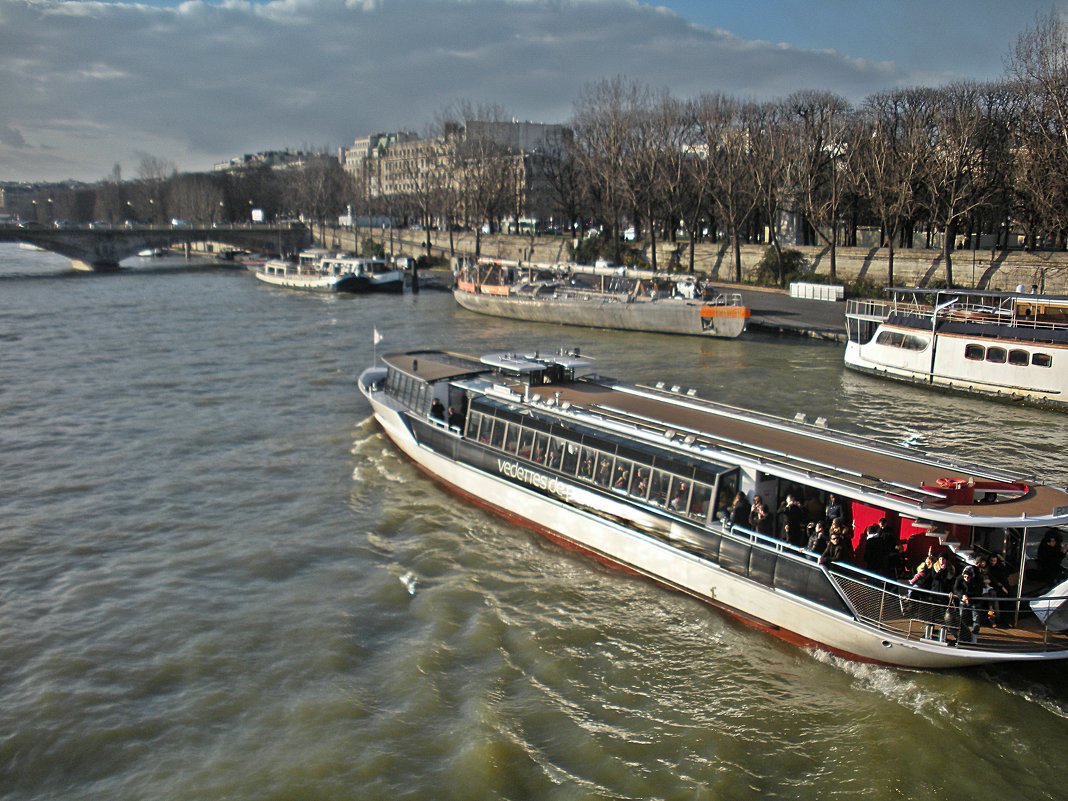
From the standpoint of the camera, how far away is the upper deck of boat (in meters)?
12.9

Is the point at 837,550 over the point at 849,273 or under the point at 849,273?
under

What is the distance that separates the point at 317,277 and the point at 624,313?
3501 centimetres

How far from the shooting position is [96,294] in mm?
68812

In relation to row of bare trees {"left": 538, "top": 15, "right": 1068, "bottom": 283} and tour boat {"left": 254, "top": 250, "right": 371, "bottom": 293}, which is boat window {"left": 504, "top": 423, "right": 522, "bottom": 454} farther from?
tour boat {"left": 254, "top": 250, "right": 371, "bottom": 293}

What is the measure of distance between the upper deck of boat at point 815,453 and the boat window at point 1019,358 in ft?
55.4

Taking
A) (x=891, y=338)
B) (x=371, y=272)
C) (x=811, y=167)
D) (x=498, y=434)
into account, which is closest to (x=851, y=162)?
(x=811, y=167)

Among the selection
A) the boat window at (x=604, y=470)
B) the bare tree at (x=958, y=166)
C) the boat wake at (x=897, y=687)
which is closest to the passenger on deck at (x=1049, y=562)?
the boat wake at (x=897, y=687)

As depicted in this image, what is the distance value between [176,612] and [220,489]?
659cm

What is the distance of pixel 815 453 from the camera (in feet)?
52.4

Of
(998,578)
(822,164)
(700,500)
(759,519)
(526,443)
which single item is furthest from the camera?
(822,164)

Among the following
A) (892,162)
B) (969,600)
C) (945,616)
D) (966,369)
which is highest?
(892,162)

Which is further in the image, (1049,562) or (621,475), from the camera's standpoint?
(621,475)

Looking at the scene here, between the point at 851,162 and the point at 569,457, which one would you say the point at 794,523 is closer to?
the point at 569,457

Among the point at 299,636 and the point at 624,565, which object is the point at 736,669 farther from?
the point at 299,636
